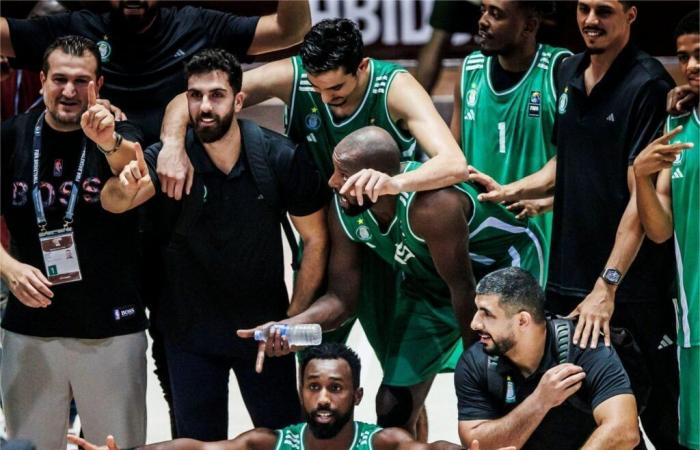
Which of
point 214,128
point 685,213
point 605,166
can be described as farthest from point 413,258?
point 685,213

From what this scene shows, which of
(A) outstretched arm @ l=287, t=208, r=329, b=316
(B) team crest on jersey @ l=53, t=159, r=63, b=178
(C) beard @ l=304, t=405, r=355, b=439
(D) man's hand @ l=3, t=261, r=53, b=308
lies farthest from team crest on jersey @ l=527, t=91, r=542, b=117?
(D) man's hand @ l=3, t=261, r=53, b=308

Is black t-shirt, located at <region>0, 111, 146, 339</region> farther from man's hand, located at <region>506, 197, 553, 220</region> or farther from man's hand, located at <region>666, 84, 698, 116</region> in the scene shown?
man's hand, located at <region>666, 84, 698, 116</region>

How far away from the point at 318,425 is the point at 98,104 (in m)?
1.42

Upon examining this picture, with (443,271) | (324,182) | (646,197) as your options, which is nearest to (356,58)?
(324,182)

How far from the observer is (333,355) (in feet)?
17.5

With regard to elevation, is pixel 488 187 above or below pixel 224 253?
above

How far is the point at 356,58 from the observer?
5.36 metres

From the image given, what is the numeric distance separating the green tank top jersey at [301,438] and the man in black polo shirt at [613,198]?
2.99ft

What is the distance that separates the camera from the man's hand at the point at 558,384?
506 centimetres

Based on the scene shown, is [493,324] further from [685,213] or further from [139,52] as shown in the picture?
[139,52]

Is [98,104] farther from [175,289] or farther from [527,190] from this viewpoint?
[527,190]

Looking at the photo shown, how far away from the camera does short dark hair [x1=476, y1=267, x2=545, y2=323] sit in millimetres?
5129

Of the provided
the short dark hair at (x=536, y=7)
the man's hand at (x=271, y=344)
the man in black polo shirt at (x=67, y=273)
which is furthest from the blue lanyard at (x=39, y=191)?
the short dark hair at (x=536, y=7)

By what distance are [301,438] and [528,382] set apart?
864 mm
